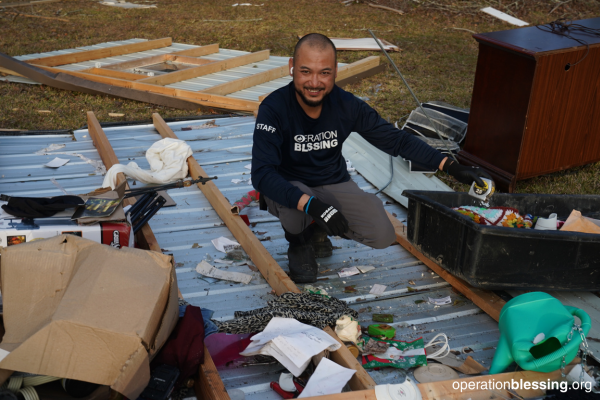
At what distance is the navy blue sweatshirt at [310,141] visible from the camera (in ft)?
9.87

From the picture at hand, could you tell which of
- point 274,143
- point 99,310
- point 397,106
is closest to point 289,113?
point 274,143

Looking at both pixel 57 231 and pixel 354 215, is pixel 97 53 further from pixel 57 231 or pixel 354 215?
pixel 354 215

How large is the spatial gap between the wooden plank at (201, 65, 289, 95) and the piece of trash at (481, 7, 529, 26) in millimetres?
7360

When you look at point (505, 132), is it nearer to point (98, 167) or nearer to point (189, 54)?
point (98, 167)

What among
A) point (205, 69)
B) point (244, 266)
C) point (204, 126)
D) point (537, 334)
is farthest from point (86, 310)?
point (205, 69)

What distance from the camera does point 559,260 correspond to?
283 cm

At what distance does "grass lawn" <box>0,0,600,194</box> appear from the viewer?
678 cm

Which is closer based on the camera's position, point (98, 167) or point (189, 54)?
point (98, 167)

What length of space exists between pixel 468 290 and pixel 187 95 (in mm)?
Answer: 4827

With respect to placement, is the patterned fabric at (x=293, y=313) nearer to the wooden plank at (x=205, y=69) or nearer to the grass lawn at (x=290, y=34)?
the grass lawn at (x=290, y=34)

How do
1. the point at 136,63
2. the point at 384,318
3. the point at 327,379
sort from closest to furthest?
the point at 327,379 → the point at 384,318 → the point at 136,63

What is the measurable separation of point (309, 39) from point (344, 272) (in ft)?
4.64

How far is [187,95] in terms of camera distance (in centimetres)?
683

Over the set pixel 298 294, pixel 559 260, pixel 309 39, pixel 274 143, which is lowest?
pixel 298 294
